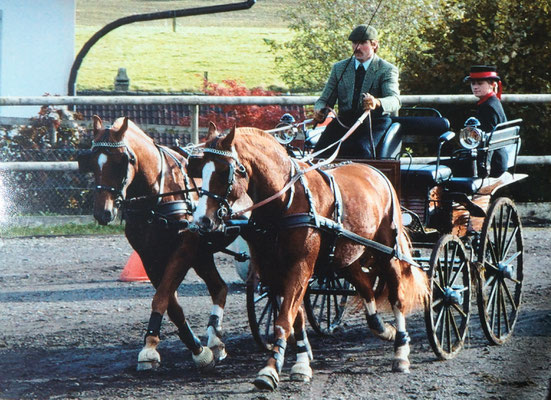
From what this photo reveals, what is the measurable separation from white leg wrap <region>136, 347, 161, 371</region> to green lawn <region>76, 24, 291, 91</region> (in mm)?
21579

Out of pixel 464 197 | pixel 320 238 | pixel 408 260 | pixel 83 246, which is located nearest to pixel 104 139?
pixel 320 238

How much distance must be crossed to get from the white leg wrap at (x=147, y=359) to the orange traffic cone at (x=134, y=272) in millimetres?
3519

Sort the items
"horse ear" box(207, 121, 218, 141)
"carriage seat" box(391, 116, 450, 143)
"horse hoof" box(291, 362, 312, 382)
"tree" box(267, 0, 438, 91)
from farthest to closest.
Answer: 1. "tree" box(267, 0, 438, 91)
2. "carriage seat" box(391, 116, 450, 143)
3. "horse hoof" box(291, 362, 312, 382)
4. "horse ear" box(207, 121, 218, 141)

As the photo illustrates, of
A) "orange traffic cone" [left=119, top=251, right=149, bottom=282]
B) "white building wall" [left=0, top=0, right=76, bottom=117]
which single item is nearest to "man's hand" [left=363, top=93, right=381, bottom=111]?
"orange traffic cone" [left=119, top=251, right=149, bottom=282]

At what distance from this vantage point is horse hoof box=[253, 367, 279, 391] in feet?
19.2

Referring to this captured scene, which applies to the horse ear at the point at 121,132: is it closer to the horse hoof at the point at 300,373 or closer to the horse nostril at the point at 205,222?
the horse nostril at the point at 205,222

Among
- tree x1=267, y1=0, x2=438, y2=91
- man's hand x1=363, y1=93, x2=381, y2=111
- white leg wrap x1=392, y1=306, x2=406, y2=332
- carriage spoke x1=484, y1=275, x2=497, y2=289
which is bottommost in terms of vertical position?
white leg wrap x1=392, y1=306, x2=406, y2=332

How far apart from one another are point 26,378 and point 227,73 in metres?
25.0

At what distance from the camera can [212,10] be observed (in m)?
16.1

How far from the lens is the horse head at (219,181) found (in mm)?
5824

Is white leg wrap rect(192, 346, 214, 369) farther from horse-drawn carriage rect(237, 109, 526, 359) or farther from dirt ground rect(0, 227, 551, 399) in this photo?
horse-drawn carriage rect(237, 109, 526, 359)

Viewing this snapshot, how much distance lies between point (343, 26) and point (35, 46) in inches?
220

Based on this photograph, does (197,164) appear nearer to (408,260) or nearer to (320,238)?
(320,238)

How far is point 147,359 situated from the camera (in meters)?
6.57
